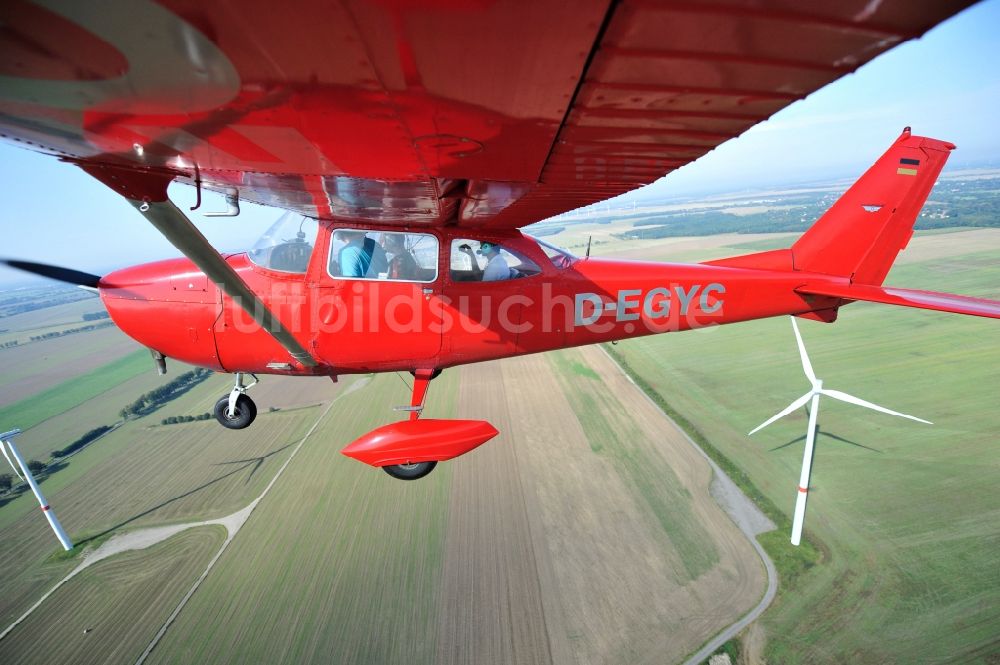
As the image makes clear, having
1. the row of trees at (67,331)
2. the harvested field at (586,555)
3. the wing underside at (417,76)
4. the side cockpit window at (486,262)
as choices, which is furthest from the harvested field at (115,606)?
the row of trees at (67,331)

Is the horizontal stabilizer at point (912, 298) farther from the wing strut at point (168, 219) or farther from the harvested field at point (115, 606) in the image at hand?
the harvested field at point (115, 606)

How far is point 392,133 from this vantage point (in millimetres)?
1531

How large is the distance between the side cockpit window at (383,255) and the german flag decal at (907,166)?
6655 millimetres

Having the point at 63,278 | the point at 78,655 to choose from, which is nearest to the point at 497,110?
the point at 63,278

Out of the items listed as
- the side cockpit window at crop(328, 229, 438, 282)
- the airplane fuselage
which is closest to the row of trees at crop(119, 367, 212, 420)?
the airplane fuselage

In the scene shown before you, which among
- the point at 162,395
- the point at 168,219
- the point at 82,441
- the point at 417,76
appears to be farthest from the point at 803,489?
the point at 162,395

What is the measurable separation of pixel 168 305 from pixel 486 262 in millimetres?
3366

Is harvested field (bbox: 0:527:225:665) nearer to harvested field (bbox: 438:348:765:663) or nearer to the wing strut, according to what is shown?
harvested field (bbox: 438:348:765:663)

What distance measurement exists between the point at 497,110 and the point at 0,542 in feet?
81.8

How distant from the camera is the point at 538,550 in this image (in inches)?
446

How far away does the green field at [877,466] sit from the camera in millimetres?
8562

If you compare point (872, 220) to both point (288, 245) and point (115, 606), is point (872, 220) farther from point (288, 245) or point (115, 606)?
point (115, 606)

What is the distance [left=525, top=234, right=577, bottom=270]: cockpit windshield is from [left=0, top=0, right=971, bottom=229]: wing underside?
261cm

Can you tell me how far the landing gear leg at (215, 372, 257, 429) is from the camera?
15.7ft
